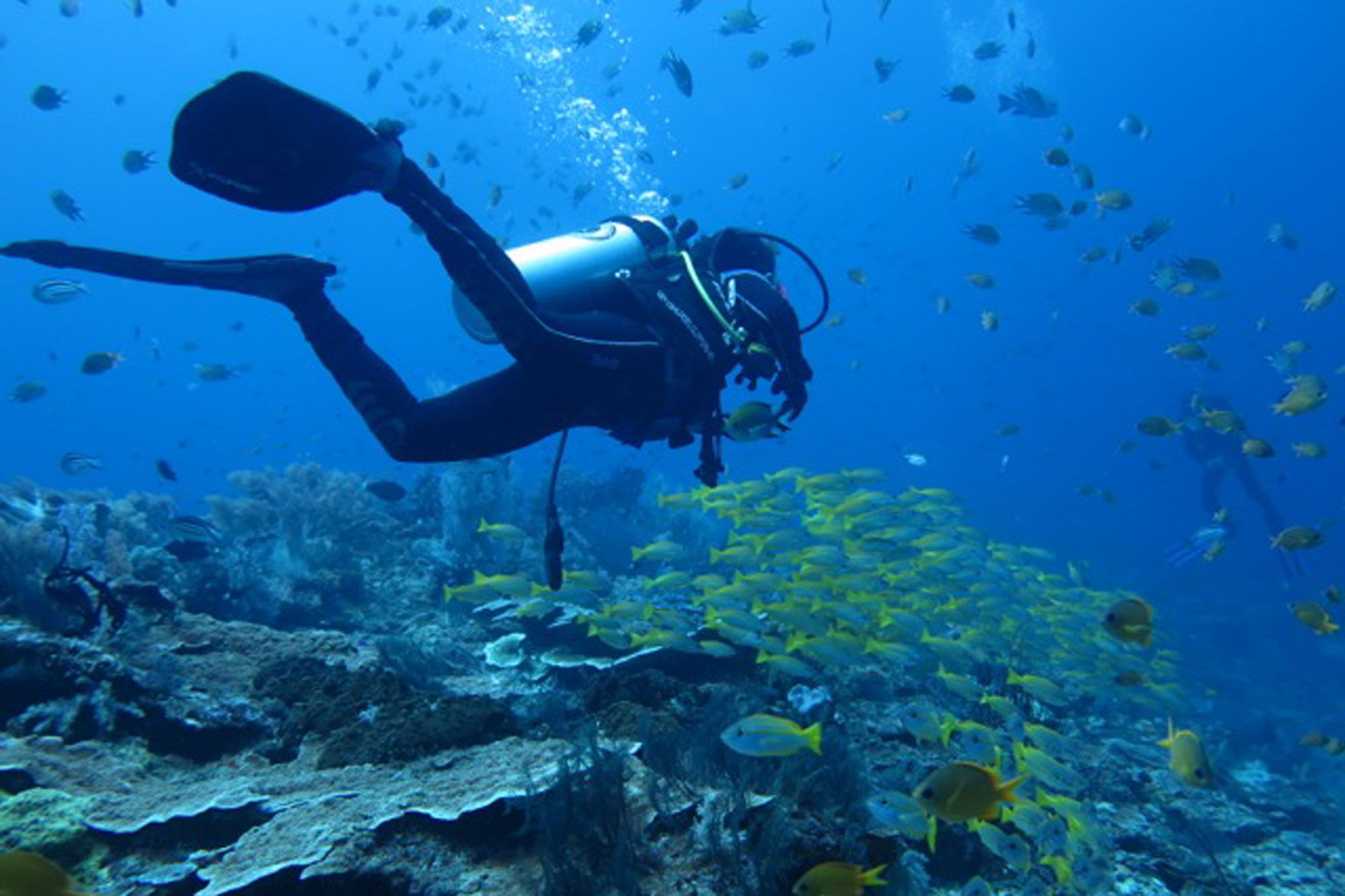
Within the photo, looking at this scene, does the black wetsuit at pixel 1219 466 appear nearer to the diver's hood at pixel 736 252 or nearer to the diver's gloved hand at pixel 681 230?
the diver's hood at pixel 736 252

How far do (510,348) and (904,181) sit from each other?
174 ft

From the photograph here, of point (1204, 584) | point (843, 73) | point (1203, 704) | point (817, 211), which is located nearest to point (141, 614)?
point (1203, 704)

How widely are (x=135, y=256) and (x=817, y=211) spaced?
127 m

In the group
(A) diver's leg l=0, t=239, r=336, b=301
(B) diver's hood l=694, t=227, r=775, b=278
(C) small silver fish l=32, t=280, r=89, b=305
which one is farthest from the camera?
(C) small silver fish l=32, t=280, r=89, b=305

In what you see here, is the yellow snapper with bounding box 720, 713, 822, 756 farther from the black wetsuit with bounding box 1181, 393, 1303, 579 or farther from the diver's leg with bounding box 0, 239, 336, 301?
the black wetsuit with bounding box 1181, 393, 1303, 579

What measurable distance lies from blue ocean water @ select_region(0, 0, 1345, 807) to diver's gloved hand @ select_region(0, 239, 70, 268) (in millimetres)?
46262

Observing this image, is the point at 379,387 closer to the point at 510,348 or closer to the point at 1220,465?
the point at 510,348

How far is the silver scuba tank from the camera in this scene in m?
5.57

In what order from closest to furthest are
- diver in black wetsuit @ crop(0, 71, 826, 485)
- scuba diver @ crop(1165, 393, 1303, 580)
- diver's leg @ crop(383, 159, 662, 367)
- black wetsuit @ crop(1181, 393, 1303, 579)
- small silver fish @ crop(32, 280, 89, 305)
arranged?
diver in black wetsuit @ crop(0, 71, 826, 485), diver's leg @ crop(383, 159, 662, 367), small silver fish @ crop(32, 280, 89, 305), scuba diver @ crop(1165, 393, 1303, 580), black wetsuit @ crop(1181, 393, 1303, 579)

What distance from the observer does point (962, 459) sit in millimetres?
91812

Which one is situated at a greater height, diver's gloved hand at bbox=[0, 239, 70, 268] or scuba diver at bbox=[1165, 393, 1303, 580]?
scuba diver at bbox=[1165, 393, 1303, 580]

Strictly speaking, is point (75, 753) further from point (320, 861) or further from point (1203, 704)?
point (1203, 704)

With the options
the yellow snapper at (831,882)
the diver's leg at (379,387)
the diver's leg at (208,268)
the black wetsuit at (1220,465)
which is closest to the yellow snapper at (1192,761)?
the yellow snapper at (831,882)

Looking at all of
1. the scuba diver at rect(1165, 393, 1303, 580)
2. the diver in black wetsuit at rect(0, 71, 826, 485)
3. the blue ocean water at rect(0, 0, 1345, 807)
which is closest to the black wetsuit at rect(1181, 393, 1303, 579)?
the scuba diver at rect(1165, 393, 1303, 580)
